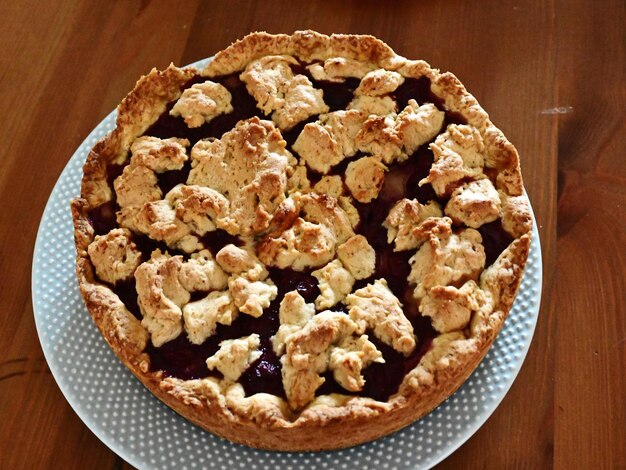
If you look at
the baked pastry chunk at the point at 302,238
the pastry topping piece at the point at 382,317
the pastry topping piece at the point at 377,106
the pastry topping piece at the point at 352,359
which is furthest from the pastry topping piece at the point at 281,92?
the pastry topping piece at the point at 352,359

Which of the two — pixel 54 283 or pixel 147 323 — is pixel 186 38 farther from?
pixel 147 323

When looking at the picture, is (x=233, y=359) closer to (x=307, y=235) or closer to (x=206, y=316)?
(x=206, y=316)

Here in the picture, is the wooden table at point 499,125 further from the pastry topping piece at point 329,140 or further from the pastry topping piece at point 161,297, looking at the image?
the pastry topping piece at point 329,140

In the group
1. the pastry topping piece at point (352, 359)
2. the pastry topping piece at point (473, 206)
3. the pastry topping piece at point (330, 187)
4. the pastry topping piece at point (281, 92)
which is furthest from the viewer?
the pastry topping piece at point (281, 92)

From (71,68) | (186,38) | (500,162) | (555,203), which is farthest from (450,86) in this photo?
(71,68)

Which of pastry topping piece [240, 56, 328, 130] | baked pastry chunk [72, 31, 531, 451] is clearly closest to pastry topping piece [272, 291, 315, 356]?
baked pastry chunk [72, 31, 531, 451]
